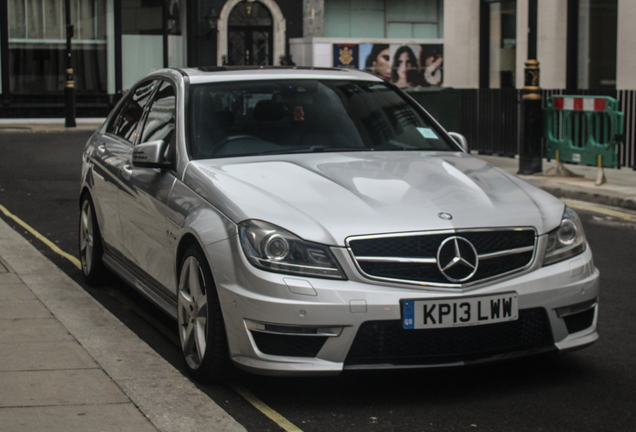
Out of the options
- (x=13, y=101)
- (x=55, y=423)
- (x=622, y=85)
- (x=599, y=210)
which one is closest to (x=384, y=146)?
(x=55, y=423)

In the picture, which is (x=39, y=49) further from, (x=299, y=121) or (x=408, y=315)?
(x=408, y=315)

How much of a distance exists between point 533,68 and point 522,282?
34.4 ft

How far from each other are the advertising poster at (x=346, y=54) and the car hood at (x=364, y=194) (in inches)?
1080

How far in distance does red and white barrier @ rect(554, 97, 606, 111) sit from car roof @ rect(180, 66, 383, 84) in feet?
25.7

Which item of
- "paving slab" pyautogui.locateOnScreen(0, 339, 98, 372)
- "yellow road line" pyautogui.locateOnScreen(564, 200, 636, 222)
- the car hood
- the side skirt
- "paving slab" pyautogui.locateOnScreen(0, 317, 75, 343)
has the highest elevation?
the car hood

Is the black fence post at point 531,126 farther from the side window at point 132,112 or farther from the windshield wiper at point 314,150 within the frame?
the windshield wiper at point 314,150

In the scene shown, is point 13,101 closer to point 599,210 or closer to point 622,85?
point 622,85

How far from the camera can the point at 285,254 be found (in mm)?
4348

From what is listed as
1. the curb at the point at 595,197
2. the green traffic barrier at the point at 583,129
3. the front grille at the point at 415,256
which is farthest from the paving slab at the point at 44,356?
the green traffic barrier at the point at 583,129

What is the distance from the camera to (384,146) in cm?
579

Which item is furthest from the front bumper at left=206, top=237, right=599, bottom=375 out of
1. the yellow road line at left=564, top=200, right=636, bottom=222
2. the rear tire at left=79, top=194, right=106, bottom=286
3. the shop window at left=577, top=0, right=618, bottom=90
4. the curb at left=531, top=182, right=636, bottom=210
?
the shop window at left=577, top=0, right=618, bottom=90

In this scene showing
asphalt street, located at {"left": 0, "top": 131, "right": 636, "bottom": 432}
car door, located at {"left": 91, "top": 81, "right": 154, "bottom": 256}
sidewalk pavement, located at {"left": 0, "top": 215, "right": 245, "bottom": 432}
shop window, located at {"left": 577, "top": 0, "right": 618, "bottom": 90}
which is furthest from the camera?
shop window, located at {"left": 577, "top": 0, "right": 618, "bottom": 90}

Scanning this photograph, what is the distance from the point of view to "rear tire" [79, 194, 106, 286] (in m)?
6.95

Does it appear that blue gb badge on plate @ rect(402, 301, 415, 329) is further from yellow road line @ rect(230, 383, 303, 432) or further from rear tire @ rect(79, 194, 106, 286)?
rear tire @ rect(79, 194, 106, 286)
